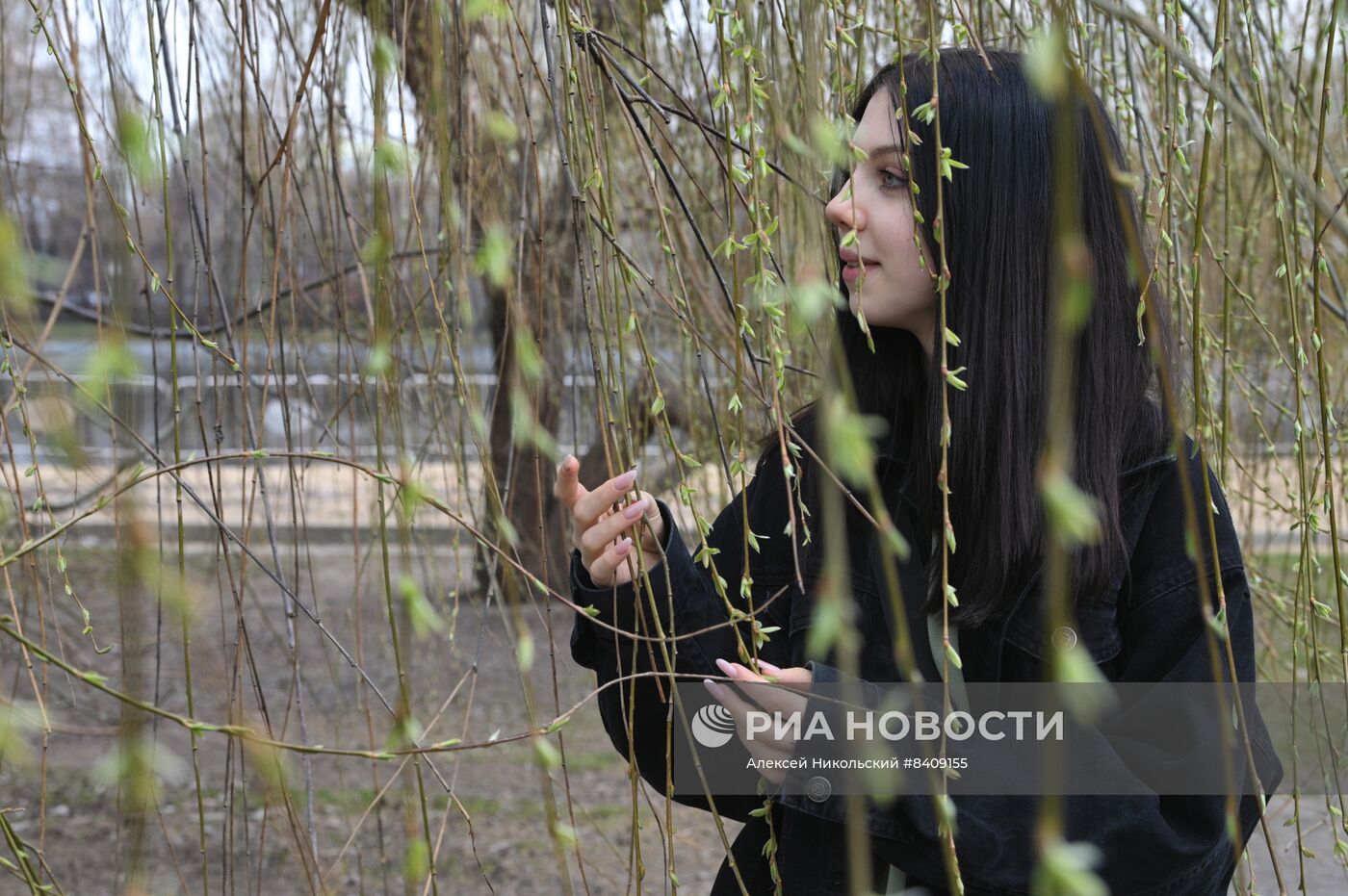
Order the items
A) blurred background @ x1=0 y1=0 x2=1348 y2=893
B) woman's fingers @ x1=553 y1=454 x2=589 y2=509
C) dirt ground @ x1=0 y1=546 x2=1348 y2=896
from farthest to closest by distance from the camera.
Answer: dirt ground @ x1=0 y1=546 x2=1348 y2=896 → woman's fingers @ x1=553 y1=454 x2=589 y2=509 → blurred background @ x1=0 y1=0 x2=1348 y2=893

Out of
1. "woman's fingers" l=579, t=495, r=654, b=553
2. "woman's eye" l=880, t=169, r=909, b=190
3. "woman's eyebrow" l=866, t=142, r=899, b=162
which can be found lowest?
"woman's fingers" l=579, t=495, r=654, b=553

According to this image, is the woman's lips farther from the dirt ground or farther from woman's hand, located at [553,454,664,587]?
the dirt ground

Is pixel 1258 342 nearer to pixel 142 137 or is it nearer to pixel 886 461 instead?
pixel 886 461

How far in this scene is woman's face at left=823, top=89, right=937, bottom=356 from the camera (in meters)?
1.12

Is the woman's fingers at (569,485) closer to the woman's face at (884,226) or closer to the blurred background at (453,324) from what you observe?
the blurred background at (453,324)

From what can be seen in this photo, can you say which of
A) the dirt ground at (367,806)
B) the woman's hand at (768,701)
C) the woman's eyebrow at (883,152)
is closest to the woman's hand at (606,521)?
the woman's hand at (768,701)

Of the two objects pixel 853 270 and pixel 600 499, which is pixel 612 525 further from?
pixel 853 270

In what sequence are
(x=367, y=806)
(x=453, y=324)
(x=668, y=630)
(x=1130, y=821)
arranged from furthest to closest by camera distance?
(x=367, y=806) < (x=453, y=324) < (x=668, y=630) < (x=1130, y=821)

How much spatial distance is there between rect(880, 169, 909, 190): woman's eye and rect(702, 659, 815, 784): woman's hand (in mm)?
431

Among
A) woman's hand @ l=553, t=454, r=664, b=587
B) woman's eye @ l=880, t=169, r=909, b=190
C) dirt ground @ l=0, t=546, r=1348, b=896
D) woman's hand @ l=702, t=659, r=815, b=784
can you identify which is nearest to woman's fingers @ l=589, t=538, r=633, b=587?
woman's hand @ l=553, t=454, r=664, b=587

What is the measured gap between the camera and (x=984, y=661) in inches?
45.5

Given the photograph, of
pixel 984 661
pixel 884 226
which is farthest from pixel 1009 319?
pixel 984 661

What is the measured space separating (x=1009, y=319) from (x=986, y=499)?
16 centimetres

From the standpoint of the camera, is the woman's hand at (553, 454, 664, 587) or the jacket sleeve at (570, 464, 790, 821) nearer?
the woman's hand at (553, 454, 664, 587)
